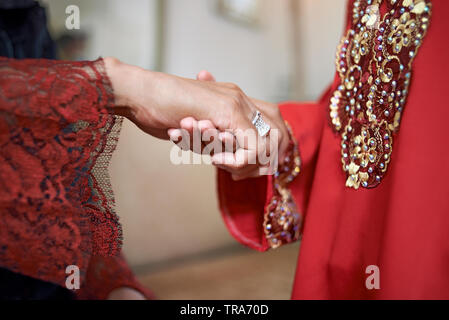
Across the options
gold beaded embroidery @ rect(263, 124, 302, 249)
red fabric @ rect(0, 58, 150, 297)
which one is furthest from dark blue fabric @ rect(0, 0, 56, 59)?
gold beaded embroidery @ rect(263, 124, 302, 249)

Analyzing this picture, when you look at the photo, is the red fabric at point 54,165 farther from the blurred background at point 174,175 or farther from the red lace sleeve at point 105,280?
the blurred background at point 174,175

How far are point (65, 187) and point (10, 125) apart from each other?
73 millimetres

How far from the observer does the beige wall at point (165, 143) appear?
37.8 inches

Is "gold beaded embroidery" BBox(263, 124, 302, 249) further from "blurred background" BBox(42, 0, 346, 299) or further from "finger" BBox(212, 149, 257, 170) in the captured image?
"blurred background" BBox(42, 0, 346, 299)

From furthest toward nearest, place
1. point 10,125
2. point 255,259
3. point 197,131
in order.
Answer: point 255,259 < point 197,131 < point 10,125

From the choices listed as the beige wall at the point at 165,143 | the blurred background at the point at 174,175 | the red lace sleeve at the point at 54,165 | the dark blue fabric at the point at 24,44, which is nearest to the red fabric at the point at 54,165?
the red lace sleeve at the point at 54,165

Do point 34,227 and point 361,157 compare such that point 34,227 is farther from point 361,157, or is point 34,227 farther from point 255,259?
point 255,259

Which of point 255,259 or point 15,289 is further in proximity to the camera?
point 255,259

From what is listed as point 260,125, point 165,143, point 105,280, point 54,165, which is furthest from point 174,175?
point 54,165

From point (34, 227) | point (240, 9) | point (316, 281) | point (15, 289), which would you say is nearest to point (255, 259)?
point (316, 281)

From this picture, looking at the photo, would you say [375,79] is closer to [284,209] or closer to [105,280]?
[284,209]

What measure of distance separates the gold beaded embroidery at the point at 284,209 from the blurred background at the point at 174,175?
29cm
